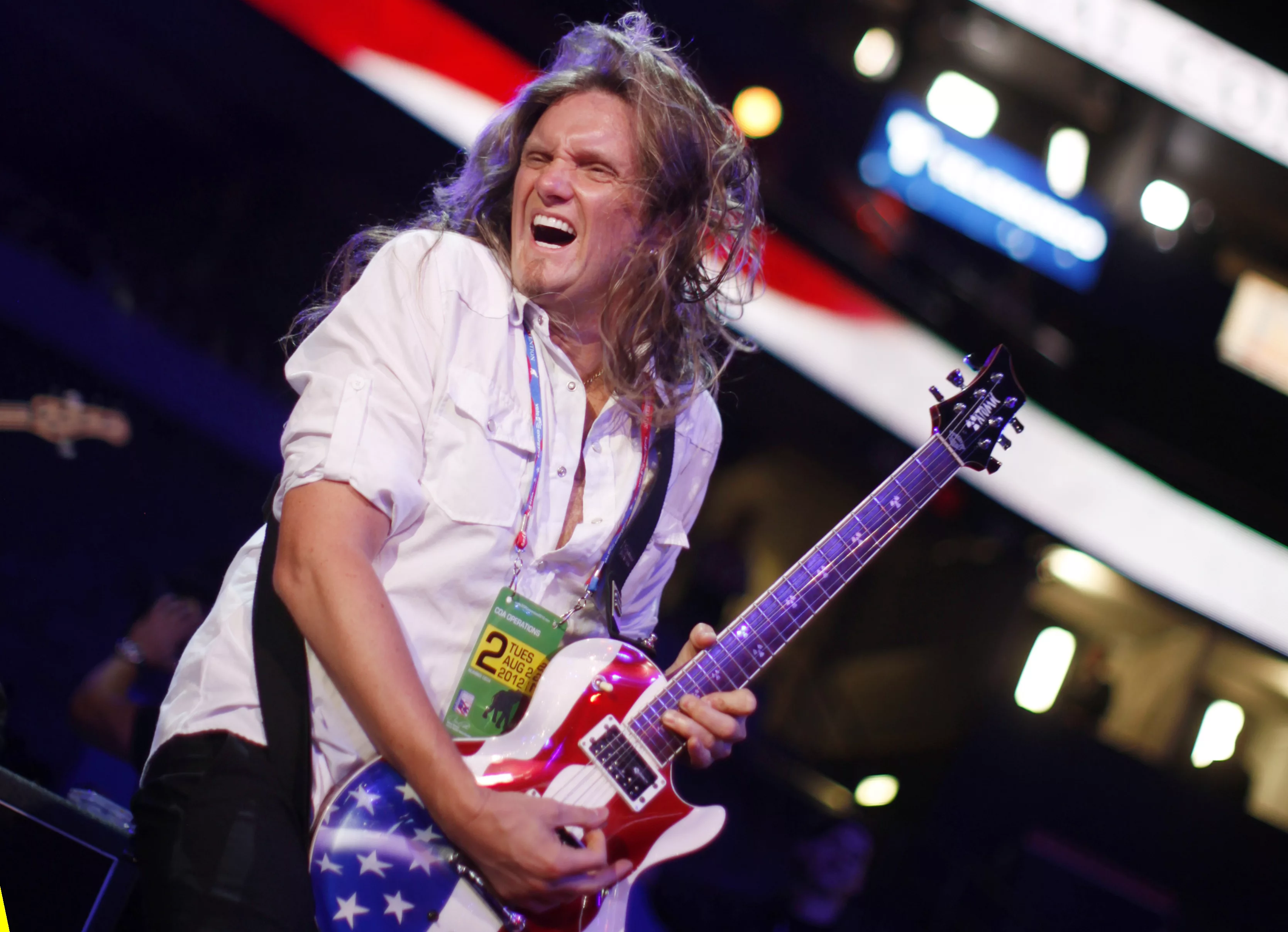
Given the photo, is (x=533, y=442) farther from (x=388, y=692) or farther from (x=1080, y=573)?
(x=1080, y=573)

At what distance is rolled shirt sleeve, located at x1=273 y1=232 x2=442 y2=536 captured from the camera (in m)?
1.46

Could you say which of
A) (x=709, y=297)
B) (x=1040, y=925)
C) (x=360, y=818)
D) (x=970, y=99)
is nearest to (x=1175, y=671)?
Answer: (x=1040, y=925)

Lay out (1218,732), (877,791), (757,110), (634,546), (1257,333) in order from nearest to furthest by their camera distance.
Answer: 1. (634,546)
2. (757,110)
3. (877,791)
4. (1257,333)
5. (1218,732)

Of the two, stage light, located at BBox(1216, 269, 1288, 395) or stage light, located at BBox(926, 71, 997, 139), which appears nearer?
stage light, located at BBox(926, 71, 997, 139)

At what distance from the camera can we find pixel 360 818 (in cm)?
148

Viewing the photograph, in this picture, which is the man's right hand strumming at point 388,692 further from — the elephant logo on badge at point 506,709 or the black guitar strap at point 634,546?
the black guitar strap at point 634,546

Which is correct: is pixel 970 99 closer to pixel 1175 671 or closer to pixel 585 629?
pixel 1175 671

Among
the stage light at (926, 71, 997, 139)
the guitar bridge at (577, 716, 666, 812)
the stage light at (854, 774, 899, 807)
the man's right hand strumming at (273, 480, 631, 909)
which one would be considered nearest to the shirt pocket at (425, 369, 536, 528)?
the man's right hand strumming at (273, 480, 631, 909)

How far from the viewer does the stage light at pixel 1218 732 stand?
27.9 ft

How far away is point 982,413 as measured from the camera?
2.18 meters

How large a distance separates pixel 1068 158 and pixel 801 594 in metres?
7.53

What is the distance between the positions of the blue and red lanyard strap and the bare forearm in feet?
1.09

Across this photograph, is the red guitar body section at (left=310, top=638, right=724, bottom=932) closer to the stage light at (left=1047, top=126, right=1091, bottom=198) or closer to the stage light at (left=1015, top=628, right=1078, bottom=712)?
the stage light at (left=1015, top=628, right=1078, bottom=712)

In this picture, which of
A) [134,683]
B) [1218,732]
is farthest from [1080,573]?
[134,683]
